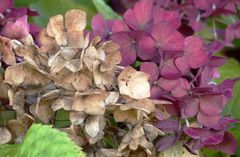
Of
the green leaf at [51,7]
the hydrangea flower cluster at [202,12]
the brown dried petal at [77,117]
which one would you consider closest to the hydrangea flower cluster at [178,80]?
the brown dried petal at [77,117]

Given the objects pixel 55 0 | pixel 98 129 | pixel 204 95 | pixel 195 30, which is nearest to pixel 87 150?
pixel 98 129

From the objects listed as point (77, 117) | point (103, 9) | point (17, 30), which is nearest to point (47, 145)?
point (77, 117)

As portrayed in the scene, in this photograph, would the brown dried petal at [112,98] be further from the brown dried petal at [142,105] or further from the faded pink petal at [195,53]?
the faded pink petal at [195,53]

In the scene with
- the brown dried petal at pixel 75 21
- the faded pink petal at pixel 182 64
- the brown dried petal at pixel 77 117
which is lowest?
the brown dried petal at pixel 77 117

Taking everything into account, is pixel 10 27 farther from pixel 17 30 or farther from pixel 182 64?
pixel 182 64

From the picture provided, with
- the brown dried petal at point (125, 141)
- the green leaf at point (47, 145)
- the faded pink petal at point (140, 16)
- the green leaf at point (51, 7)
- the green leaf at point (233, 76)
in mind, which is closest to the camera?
the green leaf at point (47, 145)

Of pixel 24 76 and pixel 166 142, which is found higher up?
pixel 24 76
